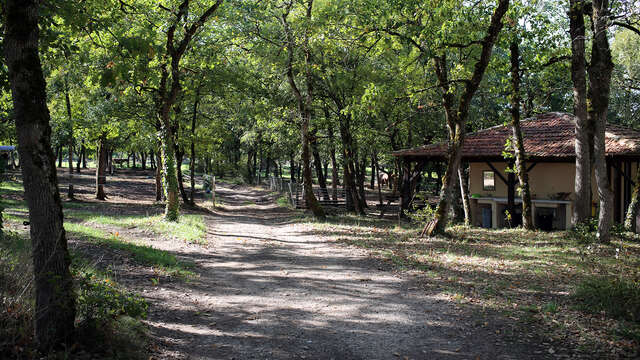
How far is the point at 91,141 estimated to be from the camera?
82.7 ft

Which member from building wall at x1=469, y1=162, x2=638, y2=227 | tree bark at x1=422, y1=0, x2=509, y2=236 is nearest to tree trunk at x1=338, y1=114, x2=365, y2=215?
building wall at x1=469, y1=162, x2=638, y2=227

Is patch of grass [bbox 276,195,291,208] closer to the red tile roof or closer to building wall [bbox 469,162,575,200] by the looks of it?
the red tile roof

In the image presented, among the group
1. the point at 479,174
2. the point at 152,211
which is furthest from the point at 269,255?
the point at 479,174

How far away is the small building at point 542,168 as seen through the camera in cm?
1978

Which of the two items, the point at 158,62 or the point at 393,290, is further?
the point at 158,62

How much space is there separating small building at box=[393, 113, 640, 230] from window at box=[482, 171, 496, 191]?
0.05m

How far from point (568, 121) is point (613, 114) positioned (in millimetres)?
20965

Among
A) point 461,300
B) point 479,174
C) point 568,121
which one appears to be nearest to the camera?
point 461,300

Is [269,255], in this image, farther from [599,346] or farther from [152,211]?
[152,211]

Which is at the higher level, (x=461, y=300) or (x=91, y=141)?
(x=91, y=141)

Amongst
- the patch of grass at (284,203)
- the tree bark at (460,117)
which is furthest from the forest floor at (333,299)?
the patch of grass at (284,203)

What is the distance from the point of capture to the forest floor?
536cm

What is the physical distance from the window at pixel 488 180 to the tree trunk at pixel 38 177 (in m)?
23.0

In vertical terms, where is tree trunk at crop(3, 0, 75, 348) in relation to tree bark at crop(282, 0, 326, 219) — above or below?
below
